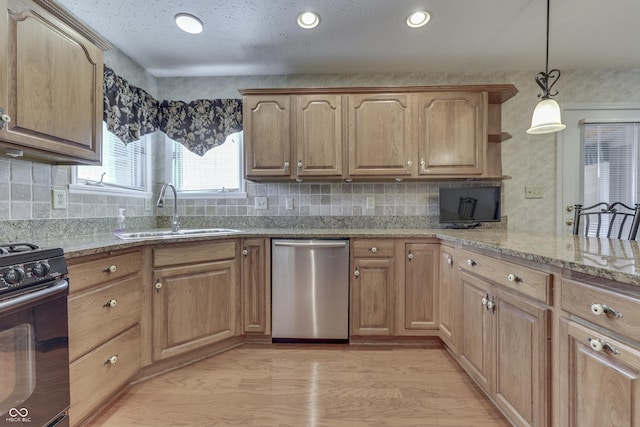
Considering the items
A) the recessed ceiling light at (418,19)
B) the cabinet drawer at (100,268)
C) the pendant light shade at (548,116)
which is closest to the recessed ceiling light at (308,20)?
the recessed ceiling light at (418,19)

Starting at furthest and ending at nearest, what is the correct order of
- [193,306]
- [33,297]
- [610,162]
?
1. [610,162]
2. [193,306]
3. [33,297]

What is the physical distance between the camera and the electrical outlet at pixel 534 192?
2711mm

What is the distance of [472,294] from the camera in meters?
1.62

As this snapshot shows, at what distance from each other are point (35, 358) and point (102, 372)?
1.54 ft

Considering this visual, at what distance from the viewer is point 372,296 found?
2.18 metres

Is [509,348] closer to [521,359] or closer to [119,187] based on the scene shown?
[521,359]

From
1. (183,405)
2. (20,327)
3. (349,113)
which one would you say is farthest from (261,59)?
(183,405)

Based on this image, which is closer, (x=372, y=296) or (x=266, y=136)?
(x=372, y=296)

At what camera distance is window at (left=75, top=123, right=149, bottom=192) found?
2.04 metres

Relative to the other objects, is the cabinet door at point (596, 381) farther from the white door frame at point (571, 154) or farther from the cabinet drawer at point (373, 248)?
the white door frame at point (571, 154)

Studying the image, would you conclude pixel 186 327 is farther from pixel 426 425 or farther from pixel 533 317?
pixel 533 317

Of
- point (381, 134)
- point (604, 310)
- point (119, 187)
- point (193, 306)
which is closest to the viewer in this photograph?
point (604, 310)

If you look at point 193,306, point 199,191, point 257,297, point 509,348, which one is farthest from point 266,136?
point 509,348

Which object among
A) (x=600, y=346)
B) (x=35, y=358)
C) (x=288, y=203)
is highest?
(x=288, y=203)
